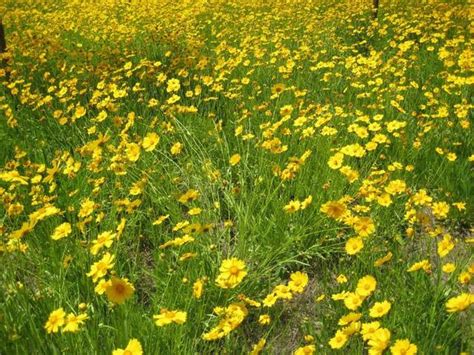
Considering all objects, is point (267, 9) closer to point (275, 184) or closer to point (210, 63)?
point (210, 63)

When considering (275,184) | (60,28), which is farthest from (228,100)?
(60,28)

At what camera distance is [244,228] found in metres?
2.28

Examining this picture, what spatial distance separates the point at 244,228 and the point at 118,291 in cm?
97

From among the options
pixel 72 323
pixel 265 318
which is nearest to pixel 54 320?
pixel 72 323

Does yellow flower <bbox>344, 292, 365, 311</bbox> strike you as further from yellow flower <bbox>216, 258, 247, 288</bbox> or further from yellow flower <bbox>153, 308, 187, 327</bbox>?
yellow flower <bbox>153, 308, 187, 327</bbox>

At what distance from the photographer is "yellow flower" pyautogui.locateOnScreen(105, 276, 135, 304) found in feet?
4.54

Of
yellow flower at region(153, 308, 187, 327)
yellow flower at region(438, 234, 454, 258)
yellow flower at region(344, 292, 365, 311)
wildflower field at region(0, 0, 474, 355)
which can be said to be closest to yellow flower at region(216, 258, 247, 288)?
wildflower field at region(0, 0, 474, 355)

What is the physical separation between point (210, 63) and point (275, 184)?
3033 millimetres

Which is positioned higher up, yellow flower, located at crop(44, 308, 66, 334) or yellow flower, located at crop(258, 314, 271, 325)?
yellow flower, located at crop(44, 308, 66, 334)

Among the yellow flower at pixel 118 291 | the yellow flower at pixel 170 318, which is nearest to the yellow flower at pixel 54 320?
the yellow flower at pixel 118 291

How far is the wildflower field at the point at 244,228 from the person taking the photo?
1.64 m

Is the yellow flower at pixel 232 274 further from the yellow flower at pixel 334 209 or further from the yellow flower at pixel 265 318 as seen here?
the yellow flower at pixel 334 209

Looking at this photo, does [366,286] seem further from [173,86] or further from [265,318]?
[173,86]

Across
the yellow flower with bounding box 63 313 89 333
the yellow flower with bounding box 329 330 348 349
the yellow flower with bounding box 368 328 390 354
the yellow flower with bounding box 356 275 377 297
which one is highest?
the yellow flower with bounding box 63 313 89 333
